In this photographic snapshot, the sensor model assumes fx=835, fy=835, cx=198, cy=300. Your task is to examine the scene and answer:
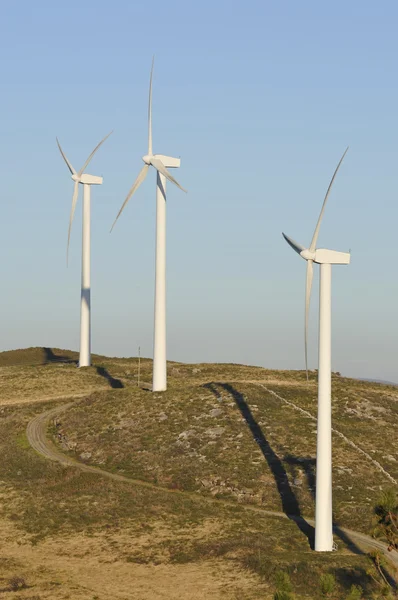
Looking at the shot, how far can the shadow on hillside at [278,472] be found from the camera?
229ft

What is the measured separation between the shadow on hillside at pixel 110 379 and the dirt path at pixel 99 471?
9.63m

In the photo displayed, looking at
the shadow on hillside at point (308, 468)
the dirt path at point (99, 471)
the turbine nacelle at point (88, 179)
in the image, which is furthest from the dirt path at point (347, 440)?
the turbine nacelle at point (88, 179)

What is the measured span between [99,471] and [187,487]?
10547 millimetres

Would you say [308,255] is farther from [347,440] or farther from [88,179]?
[88,179]

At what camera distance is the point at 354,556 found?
2388 inches

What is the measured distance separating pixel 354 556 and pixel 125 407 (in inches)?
1761

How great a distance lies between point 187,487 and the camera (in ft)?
257

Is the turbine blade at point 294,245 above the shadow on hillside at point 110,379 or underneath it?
above

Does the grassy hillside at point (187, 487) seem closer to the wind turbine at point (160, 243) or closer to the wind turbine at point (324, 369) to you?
the wind turbine at point (324, 369)

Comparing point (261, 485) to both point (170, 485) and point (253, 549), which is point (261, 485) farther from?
point (253, 549)

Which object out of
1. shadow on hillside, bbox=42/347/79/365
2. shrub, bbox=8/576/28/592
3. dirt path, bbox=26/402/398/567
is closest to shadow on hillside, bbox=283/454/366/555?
dirt path, bbox=26/402/398/567

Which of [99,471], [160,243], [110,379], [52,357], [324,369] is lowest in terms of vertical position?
[99,471]

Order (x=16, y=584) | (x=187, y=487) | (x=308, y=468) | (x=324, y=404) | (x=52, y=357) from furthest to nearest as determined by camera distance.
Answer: (x=52, y=357)
(x=308, y=468)
(x=187, y=487)
(x=324, y=404)
(x=16, y=584)

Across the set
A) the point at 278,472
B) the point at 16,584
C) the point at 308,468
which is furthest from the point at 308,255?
the point at 16,584
